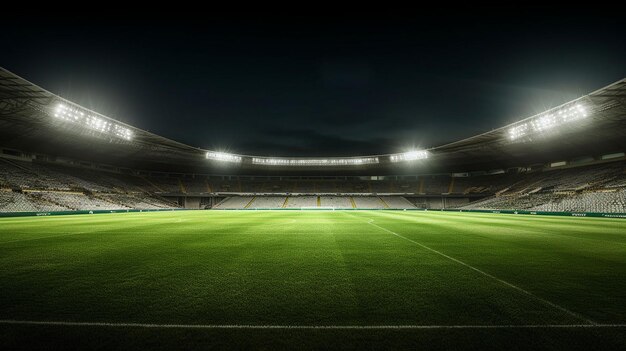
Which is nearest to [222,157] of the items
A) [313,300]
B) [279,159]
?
[279,159]

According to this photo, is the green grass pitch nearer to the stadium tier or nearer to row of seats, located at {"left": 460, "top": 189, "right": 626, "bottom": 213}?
row of seats, located at {"left": 460, "top": 189, "right": 626, "bottom": 213}

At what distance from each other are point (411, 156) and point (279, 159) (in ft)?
85.6

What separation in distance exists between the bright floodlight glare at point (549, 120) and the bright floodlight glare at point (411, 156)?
48.7ft

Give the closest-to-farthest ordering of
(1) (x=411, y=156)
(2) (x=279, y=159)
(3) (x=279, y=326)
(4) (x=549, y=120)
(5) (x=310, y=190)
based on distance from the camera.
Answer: (3) (x=279, y=326), (4) (x=549, y=120), (1) (x=411, y=156), (2) (x=279, y=159), (5) (x=310, y=190)

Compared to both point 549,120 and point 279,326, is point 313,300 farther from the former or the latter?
point 549,120

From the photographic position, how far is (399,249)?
26.8 ft

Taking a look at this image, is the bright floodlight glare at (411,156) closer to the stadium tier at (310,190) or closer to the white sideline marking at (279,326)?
the stadium tier at (310,190)

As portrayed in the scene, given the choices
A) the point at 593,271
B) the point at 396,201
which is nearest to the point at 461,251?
the point at 593,271

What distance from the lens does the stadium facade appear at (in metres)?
27.5

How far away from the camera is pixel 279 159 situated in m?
57.0

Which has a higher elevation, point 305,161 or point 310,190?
point 305,161

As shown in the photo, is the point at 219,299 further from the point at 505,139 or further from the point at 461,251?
the point at 505,139

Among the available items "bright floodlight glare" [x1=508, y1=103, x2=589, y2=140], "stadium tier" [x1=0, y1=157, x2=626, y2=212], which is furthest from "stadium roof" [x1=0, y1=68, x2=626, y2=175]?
"stadium tier" [x1=0, y1=157, x2=626, y2=212]

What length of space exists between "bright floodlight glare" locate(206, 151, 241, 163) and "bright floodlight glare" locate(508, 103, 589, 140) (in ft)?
145
